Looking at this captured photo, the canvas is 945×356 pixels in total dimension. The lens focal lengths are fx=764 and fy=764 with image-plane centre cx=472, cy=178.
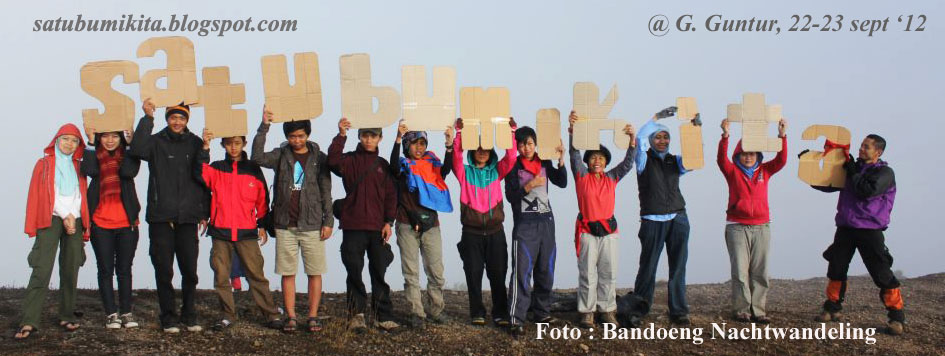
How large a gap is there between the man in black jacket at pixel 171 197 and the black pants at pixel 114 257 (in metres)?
0.35

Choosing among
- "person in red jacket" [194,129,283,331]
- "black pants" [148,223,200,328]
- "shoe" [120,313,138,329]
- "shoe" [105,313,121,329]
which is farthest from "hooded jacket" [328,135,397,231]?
"shoe" [105,313,121,329]

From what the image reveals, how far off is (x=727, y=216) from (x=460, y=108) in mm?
3819

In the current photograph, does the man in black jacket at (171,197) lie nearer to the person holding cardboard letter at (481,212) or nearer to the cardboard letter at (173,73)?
the cardboard letter at (173,73)

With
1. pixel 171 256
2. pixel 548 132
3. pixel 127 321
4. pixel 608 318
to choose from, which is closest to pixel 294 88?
pixel 171 256

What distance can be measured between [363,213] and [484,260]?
155 cm

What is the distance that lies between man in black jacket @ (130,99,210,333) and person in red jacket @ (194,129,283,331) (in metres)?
0.14

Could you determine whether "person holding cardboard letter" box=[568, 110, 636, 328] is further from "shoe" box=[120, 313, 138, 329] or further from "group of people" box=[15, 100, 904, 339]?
"shoe" box=[120, 313, 138, 329]

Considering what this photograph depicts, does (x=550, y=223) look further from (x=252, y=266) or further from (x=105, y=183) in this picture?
(x=105, y=183)

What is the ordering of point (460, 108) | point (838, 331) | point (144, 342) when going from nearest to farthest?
point (144, 342)
point (460, 108)
point (838, 331)

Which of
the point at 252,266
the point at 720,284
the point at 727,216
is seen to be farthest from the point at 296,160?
the point at 720,284

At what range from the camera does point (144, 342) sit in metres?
8.58

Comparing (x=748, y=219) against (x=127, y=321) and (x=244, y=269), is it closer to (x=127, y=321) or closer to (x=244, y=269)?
(x=244, y=269)

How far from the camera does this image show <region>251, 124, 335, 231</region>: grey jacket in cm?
862

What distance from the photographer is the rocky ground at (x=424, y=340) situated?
8.45 metres
